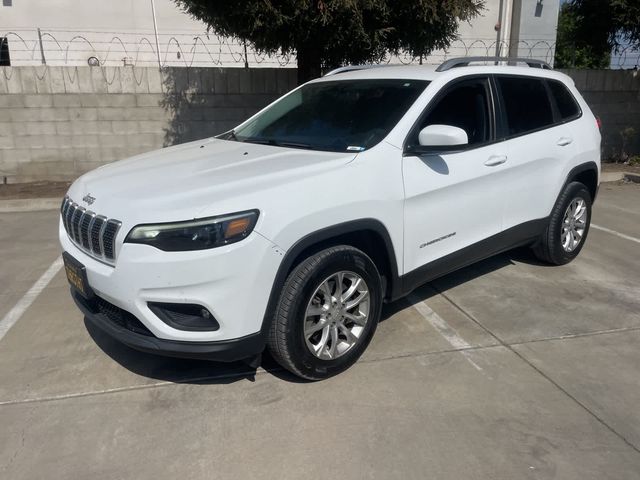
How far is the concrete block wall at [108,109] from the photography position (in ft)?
29.0

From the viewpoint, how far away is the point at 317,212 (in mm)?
3037

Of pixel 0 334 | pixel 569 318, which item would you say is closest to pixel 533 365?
pixel 569 318

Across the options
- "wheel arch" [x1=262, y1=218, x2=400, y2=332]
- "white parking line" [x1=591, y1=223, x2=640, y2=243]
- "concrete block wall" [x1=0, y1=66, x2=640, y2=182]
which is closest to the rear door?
"wheel arch" [x1=262, y1=218, x2=400, y2=332]

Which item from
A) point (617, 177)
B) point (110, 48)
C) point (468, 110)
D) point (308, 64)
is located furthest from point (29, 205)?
point (110, 48)

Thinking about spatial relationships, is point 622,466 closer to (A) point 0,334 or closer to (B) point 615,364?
(B) point 615,364

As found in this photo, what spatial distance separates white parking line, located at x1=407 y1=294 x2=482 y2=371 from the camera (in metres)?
3.83

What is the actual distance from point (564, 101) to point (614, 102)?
707 cm

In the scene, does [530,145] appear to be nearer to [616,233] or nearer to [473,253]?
[473,253]

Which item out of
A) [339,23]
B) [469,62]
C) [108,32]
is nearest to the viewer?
[469,62]

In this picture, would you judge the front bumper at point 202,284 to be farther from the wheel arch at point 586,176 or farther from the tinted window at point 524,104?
the wheel arch at point 586,176

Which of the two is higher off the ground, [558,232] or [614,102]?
[614,102]

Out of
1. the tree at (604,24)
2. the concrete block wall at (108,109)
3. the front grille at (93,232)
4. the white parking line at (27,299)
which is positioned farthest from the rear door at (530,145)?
the tree at (604,24)

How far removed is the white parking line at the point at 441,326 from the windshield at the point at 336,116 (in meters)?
1.48

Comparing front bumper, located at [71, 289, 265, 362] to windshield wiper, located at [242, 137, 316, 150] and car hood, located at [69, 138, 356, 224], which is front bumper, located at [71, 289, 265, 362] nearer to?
car hood, located at [69, 138, 356, 224]
